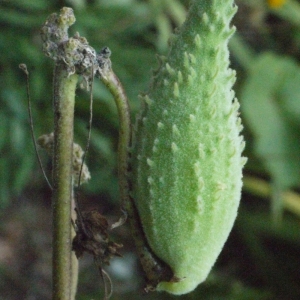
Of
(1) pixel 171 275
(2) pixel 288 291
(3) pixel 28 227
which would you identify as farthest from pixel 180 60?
(3) pixel 28 227

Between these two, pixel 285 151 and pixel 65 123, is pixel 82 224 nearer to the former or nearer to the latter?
pixel 65 123

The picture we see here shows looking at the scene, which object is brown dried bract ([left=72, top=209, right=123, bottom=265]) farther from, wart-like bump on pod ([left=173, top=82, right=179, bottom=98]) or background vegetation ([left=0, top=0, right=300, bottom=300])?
background vegetation ([left=0, top=0, right=300, bottom=300])

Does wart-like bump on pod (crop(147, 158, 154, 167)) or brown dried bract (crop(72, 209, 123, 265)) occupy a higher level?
wart-like bump on pod (crop(147, 158, 154, 167))

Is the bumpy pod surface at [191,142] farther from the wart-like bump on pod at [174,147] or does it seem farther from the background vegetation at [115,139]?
the background vegetation at [115,139]

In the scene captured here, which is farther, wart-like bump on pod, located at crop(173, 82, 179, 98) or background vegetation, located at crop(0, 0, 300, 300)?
background vegetation, located at crop(0, 0, 300, 300)

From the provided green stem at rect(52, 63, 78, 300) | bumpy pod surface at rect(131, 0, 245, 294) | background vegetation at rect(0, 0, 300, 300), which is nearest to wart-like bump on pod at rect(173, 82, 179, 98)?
bumpy pod surface at rect(131, 0, 245, 294)

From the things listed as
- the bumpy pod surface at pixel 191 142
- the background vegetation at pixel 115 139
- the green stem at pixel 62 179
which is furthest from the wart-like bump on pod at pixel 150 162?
the background vegetation at pixel 115 139
